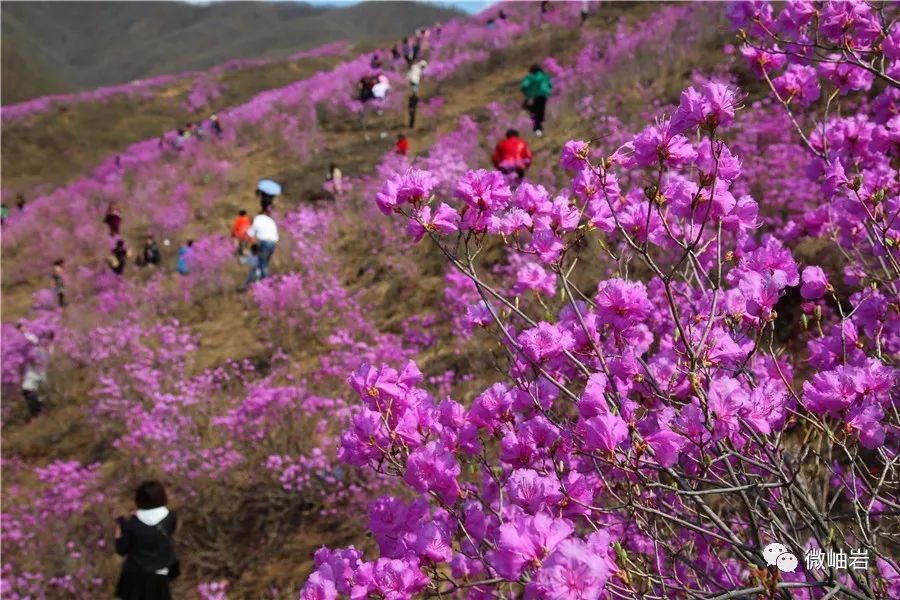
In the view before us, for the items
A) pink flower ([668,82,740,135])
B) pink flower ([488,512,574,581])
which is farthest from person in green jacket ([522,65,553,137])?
pink flower ([488,512,574,581])

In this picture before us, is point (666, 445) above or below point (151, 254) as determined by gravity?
above

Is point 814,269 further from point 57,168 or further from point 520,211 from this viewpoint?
point 57,168

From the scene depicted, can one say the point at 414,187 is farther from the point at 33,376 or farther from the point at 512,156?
the point at 33,376

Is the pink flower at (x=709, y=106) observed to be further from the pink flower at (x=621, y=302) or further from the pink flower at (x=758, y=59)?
the pink flower at (x=758, y=59)

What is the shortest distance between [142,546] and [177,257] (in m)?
10.1

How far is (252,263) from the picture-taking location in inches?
395

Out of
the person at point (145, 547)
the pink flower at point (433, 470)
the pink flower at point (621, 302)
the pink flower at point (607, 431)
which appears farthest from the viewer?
the person at point (145, 547)

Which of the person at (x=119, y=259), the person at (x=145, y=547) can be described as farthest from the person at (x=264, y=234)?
the person at (x=145, y=547)

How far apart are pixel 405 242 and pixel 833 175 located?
24.3 feet

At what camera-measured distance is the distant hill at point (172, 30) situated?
103 metres

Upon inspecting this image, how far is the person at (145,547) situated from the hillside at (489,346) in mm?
664

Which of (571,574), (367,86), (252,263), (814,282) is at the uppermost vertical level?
(571,574)

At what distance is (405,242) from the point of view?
9.25 m

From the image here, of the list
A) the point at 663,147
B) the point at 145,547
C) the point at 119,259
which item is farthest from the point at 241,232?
the point at 663,147
